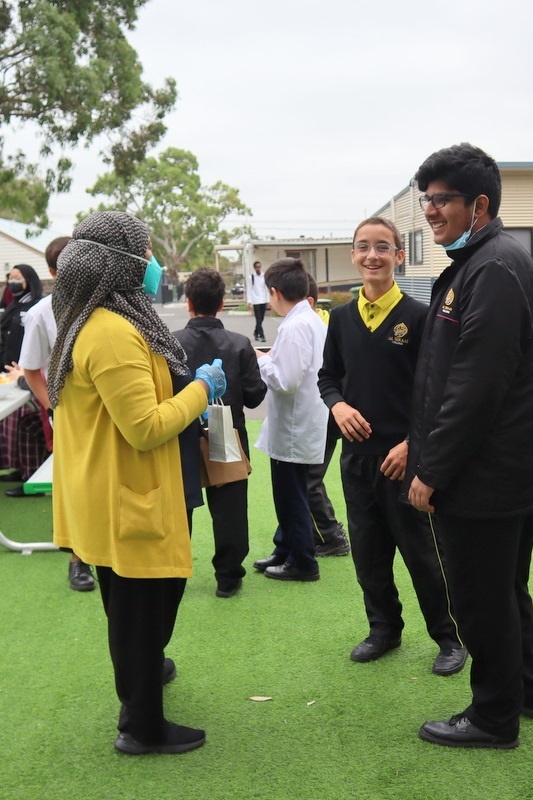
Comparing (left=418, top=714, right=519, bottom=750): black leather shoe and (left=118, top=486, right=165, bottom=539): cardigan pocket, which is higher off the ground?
(left=118, top=486, right=165, bottom=539): cardigan pocket

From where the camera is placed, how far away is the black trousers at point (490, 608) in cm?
276

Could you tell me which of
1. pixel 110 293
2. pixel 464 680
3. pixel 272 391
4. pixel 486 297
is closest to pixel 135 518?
pixel 110 293

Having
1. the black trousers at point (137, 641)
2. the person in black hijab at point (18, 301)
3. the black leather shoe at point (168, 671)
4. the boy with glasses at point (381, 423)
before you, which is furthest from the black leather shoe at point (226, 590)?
the person in black hijab at point (18, 301)

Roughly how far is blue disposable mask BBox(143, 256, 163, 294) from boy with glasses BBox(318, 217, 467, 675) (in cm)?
102

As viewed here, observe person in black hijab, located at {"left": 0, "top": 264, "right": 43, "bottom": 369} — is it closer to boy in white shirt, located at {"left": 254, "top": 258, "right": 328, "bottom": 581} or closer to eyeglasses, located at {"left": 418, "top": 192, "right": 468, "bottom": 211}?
boy in white shirt, located at {"left": 254, "top": 258, "right": 328, "bottom": 581}

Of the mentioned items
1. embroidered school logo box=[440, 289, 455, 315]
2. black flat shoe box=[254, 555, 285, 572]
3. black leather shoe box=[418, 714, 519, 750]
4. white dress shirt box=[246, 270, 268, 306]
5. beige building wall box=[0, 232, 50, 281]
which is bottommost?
black flat shoe box=[254, 555, 285, 572]

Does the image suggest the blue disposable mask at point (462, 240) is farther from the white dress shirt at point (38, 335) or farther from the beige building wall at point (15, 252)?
the beige building wall at point (15, 252)

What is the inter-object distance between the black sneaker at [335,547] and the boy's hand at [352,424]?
6.28 feet

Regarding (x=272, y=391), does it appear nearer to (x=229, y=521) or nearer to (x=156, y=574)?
(x=229, y=521)

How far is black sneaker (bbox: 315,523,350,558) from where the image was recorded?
17.3 ft

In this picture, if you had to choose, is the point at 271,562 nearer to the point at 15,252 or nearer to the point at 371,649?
the point at 371,649

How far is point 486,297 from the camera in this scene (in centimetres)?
256

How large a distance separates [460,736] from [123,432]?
160cm

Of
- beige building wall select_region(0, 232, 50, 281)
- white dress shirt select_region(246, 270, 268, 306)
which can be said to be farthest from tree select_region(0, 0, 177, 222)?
beige building wall select_region(0, 232, 50, 281)
